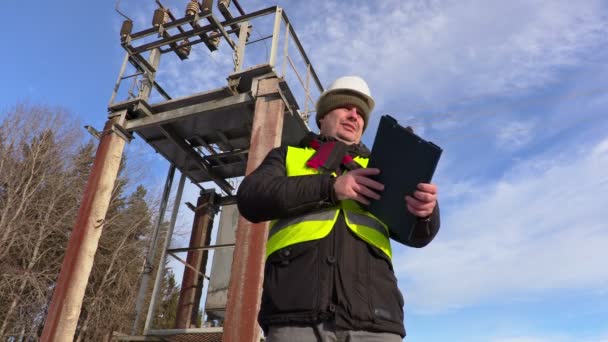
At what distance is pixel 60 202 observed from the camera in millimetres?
22766

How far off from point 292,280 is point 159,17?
8.20m

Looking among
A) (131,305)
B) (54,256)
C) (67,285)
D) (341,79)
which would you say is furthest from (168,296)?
A: (341,79)

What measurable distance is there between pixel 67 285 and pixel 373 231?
240 inches

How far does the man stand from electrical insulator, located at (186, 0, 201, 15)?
23.8 feet

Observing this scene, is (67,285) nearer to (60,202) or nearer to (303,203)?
(303,203)

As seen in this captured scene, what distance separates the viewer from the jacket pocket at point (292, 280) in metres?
1.63

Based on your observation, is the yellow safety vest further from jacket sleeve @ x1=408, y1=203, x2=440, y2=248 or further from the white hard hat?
the white hard hat

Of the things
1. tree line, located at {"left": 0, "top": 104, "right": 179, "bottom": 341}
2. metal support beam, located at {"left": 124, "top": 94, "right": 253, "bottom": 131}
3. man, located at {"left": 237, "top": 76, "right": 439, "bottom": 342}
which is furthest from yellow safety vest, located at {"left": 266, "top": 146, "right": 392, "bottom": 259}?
tree line, located at {"left": 0, "top": 104, "right": 179, "bottom": 341}

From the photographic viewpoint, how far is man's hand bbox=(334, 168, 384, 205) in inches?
67.2

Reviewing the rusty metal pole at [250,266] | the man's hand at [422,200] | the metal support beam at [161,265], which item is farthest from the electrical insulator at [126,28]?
the man's hand at [422,200]

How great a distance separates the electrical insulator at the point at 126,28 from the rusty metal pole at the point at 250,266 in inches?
161

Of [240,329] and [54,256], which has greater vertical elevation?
[54,256]

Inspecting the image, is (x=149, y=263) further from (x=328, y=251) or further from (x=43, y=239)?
(x=43, y=239)

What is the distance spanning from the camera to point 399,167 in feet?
5.58
